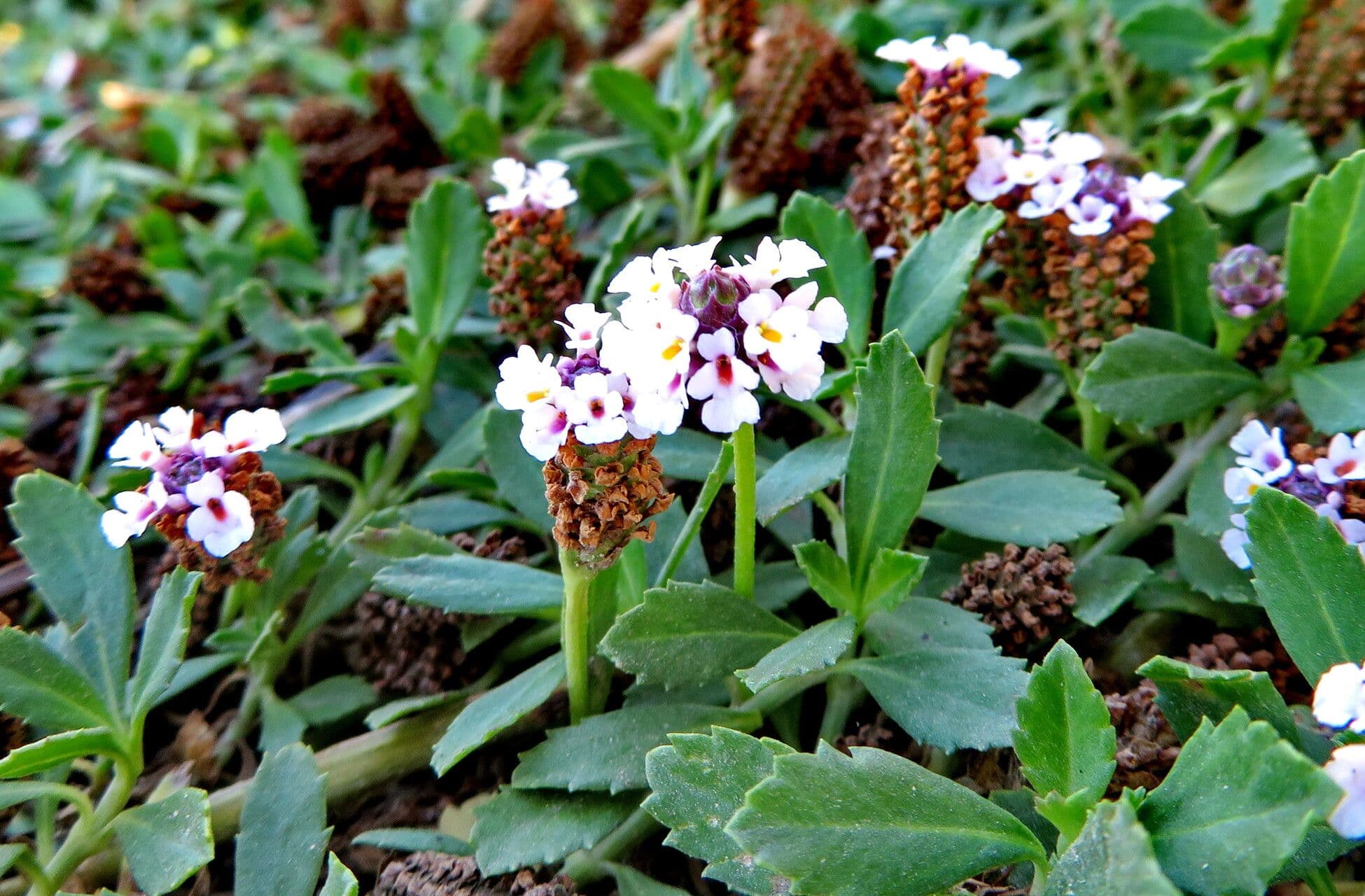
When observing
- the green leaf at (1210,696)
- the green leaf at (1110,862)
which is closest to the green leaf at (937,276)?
the green leaf at (1210,696)

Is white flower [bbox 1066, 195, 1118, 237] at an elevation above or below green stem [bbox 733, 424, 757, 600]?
above

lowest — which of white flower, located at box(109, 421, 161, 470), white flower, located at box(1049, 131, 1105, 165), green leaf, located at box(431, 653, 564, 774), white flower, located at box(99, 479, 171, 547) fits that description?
green leaf, located at box(431, 653, 564, 774)

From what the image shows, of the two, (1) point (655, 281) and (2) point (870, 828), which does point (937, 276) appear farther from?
(2) point (870, 828)

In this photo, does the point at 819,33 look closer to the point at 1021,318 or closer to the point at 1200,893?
the point at 1021,318

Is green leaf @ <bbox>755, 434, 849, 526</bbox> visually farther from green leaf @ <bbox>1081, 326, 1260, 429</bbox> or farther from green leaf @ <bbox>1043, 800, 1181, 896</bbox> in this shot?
green leaf @ <bbox>1043, 800, 1181, 896</bbox>

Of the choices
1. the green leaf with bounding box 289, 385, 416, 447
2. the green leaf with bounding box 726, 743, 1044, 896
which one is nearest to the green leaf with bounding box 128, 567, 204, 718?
the green leaf with bounding box 289, 385, 416, 447

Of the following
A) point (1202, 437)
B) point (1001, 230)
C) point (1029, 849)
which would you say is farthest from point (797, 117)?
Result: point (1029, 849)

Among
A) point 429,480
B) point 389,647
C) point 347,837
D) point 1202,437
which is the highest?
point 1202,437
